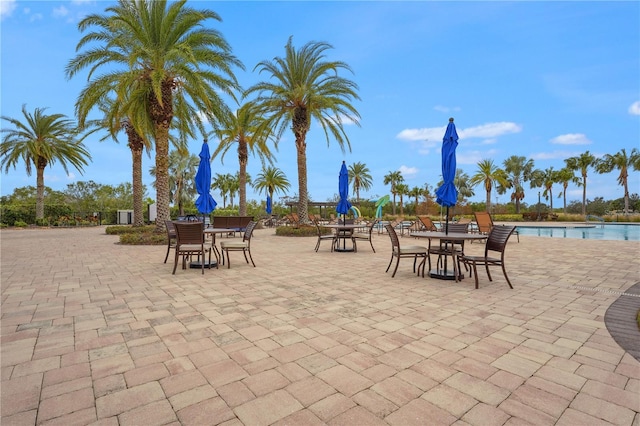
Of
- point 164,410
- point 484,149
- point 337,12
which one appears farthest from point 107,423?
point 484,149

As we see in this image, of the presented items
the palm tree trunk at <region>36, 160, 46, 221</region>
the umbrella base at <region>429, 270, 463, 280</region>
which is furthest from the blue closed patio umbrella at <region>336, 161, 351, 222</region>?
the palm tree trunk at <region>36, 160, 46, 221</region>

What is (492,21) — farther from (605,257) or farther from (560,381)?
(560,381)

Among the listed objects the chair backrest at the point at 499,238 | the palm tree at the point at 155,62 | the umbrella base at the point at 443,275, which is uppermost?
the palm tree at the point at 155,62

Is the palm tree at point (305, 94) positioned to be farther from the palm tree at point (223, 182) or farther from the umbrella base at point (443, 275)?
the palm tree at point (223, 182)

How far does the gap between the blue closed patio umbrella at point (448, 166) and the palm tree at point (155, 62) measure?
327 inches

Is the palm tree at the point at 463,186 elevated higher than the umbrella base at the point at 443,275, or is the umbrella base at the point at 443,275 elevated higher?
the palm tree at the point at 463,186

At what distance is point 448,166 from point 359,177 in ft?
142

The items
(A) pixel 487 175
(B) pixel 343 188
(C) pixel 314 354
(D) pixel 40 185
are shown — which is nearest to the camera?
(C) pixel 314 354

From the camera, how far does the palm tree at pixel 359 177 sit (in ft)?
158

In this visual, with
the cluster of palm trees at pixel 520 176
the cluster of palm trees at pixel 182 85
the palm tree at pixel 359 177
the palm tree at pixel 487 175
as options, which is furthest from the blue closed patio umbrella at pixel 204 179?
the palm tree at pixel 359 177

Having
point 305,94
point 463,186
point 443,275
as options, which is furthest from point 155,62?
point 463,186

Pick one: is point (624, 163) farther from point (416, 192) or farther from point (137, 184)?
point (137, 184)

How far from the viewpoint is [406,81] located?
16.6 metres

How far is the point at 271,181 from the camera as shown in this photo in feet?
114
